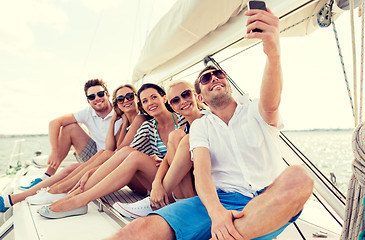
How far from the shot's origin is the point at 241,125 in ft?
5.10

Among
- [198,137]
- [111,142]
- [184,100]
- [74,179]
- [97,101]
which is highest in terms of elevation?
[97,101]

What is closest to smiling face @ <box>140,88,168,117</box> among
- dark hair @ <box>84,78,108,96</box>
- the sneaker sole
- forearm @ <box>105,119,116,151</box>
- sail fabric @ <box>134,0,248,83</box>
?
sail fabric @ <box>134,0,248,83</box>

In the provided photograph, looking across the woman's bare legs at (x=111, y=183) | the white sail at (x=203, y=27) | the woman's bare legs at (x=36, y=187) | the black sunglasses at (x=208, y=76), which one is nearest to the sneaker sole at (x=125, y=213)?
the woman's bare legs at (x=111, y=183)

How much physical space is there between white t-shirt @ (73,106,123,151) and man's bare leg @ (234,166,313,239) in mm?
2465

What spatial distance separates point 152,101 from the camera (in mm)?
2385

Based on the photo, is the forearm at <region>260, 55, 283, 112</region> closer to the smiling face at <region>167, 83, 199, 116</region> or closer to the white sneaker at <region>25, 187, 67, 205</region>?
the smiling face at <region>167, 83, 199, 116</region>

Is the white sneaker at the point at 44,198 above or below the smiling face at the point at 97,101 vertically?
below

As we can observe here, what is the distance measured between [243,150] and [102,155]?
1534mm

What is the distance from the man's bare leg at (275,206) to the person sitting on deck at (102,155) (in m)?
1.68

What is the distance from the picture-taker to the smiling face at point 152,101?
7.80ft

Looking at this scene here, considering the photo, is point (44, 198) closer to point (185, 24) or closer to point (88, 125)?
point (88, 125)

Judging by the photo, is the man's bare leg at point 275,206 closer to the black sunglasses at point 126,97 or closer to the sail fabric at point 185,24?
the sail fabric at point 185,24

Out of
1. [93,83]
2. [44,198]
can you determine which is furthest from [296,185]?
[93,83]

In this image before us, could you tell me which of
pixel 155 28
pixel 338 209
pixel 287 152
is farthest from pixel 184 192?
pixel 155 28
